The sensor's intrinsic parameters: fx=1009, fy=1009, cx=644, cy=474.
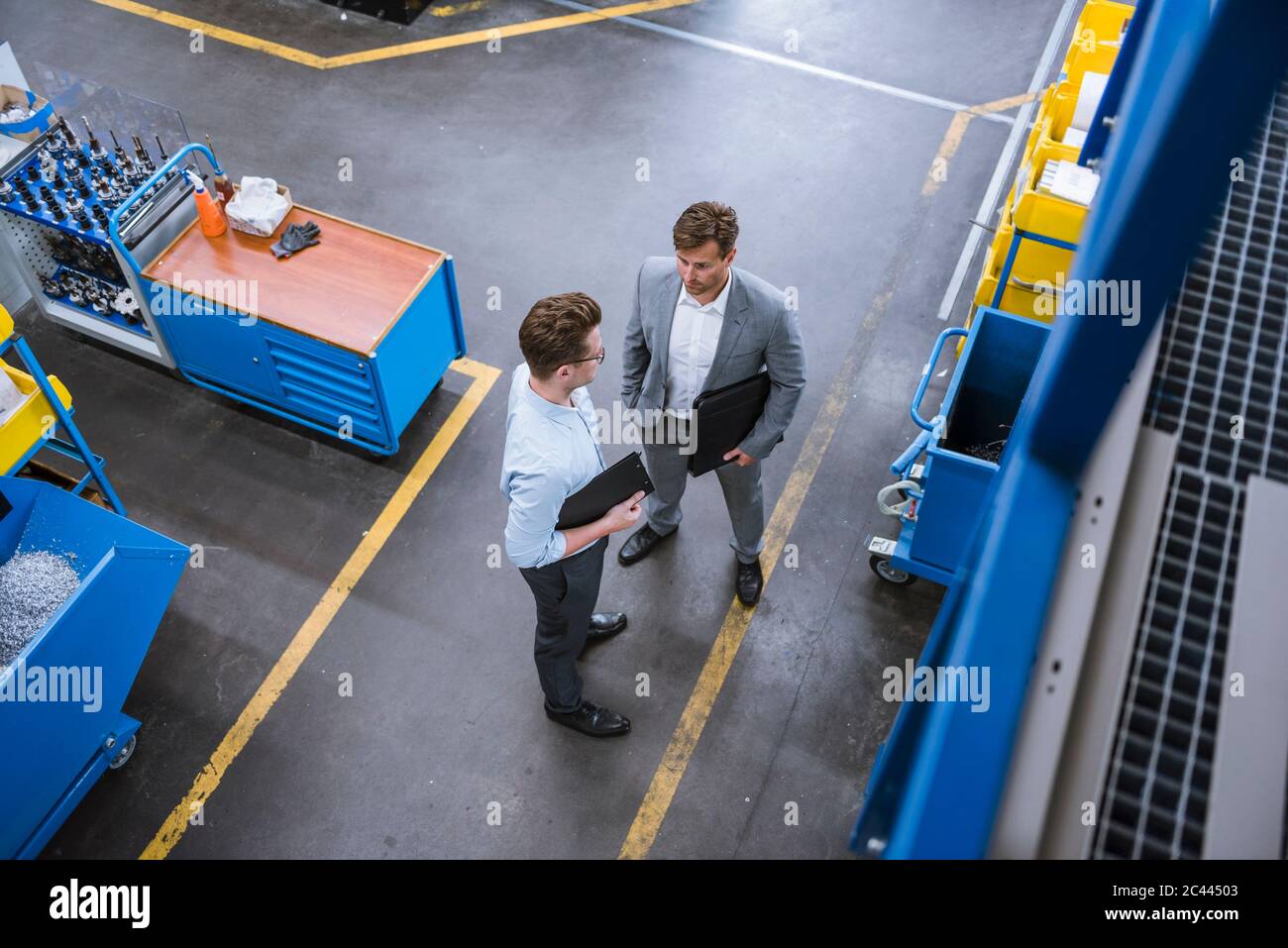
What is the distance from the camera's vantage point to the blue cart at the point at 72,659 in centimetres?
434

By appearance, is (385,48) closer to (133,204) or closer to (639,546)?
(133,204)

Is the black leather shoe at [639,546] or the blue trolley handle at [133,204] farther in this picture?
the black leather shoe at [639,546]

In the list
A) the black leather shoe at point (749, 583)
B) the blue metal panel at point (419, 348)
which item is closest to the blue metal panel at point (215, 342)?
the blue metal panel at point (419, 348)

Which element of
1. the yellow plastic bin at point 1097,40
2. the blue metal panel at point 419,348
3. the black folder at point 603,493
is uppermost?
the yellow plastic bin at point 1097,40

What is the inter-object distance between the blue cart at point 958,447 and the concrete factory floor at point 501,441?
17.2 inches

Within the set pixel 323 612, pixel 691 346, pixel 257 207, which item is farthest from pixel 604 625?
pixel 257 207

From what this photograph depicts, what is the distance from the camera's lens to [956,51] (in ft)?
30.6

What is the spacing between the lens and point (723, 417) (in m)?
4.89

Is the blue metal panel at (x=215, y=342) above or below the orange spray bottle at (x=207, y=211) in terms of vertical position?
below

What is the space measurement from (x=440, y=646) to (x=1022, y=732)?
4.33m

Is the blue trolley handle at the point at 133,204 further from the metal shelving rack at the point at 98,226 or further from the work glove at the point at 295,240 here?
the work glove at the point at 295,240

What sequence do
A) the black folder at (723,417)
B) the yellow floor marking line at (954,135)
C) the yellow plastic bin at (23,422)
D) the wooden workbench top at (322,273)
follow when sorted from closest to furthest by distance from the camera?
the black folder at (723,417) → the yellow plastic bin at (23,422) → the wooden workbench top at (322,273) → the yellow floor marking line at (954,135)
